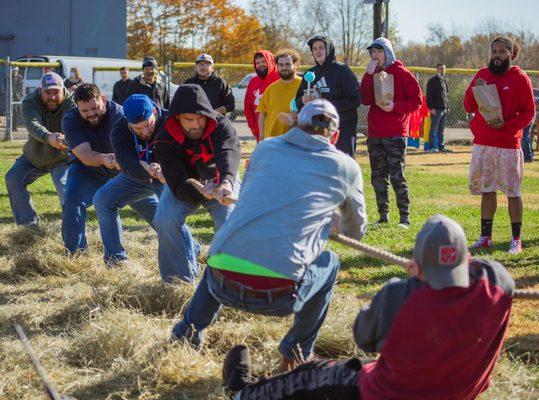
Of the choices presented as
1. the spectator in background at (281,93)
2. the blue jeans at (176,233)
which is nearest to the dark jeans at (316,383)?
the blue jeans at (176,233)

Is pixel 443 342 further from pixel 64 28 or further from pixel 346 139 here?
pixel 64 28

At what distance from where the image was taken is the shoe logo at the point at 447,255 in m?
2.93

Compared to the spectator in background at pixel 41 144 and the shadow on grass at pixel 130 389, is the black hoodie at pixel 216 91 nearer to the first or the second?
the spectator in background at pixel 41 144

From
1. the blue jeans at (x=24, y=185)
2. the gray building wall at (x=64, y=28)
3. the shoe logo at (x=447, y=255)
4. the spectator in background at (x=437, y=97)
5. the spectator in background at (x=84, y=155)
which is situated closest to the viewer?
the shoe logo at (x=447, y=255)

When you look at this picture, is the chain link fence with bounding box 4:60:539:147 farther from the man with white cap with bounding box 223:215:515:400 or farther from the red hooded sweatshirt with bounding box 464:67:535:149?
the man with white cap with bounding box 223:215:515:400

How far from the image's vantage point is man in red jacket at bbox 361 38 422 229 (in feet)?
29.1

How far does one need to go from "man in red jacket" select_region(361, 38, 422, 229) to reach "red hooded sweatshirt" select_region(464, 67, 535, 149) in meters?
1.23

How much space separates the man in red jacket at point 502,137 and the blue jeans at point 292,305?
390 centimetres

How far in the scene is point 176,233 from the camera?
225 inches

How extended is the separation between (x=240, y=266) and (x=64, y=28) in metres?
35.6

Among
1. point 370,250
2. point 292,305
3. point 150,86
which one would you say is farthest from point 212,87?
point 292,305

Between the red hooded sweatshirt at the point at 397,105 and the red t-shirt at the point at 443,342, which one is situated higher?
the red hooded sweatshirt at the point at 397,105

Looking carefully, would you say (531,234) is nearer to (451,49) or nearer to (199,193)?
(199,193)

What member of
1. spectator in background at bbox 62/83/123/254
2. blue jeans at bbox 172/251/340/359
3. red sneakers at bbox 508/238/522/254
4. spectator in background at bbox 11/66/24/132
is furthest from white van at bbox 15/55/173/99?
blue jeans at bbox 172/251/340/359
